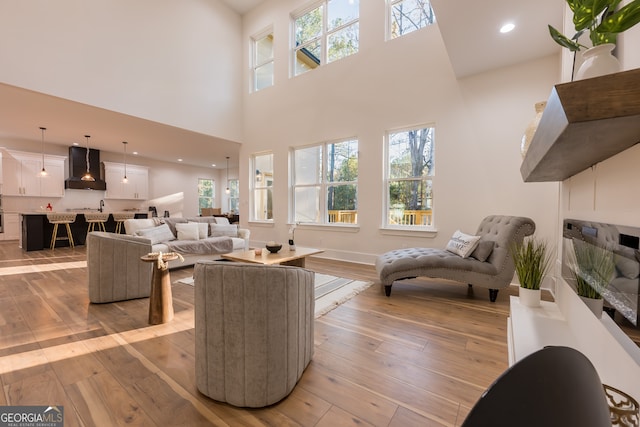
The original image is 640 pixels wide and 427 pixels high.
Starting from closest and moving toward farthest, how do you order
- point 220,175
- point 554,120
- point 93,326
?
point 554,120 → point 93,326 → point 220,175

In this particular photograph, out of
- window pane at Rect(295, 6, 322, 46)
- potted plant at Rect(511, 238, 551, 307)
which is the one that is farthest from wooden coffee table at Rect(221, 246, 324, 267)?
window pane at Rect(295, 6, 322, 46)

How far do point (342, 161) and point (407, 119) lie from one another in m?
1.41

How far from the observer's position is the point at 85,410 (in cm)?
140

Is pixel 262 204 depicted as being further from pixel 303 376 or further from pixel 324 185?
pixel 303 376

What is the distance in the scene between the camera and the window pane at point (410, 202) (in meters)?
4.33

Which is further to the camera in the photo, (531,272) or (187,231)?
(187,231)

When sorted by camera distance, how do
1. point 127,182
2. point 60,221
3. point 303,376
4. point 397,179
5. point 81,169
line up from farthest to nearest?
1. point 127,182
2. point 81,169
3. point 60,221
4. point 397,179
5. point 303,376

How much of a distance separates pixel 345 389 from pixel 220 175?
11.6 meters

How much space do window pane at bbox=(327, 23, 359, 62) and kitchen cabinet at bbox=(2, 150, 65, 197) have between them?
26.6 ft

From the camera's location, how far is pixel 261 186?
6.90 metres

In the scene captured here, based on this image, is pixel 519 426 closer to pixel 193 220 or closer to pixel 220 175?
pixel 193 220

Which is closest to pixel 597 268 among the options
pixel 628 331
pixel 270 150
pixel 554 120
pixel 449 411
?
pixel 628 331

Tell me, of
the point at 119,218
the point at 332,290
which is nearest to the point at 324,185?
the point at 332,290

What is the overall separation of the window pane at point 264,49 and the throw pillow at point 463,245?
6170 millimetres
